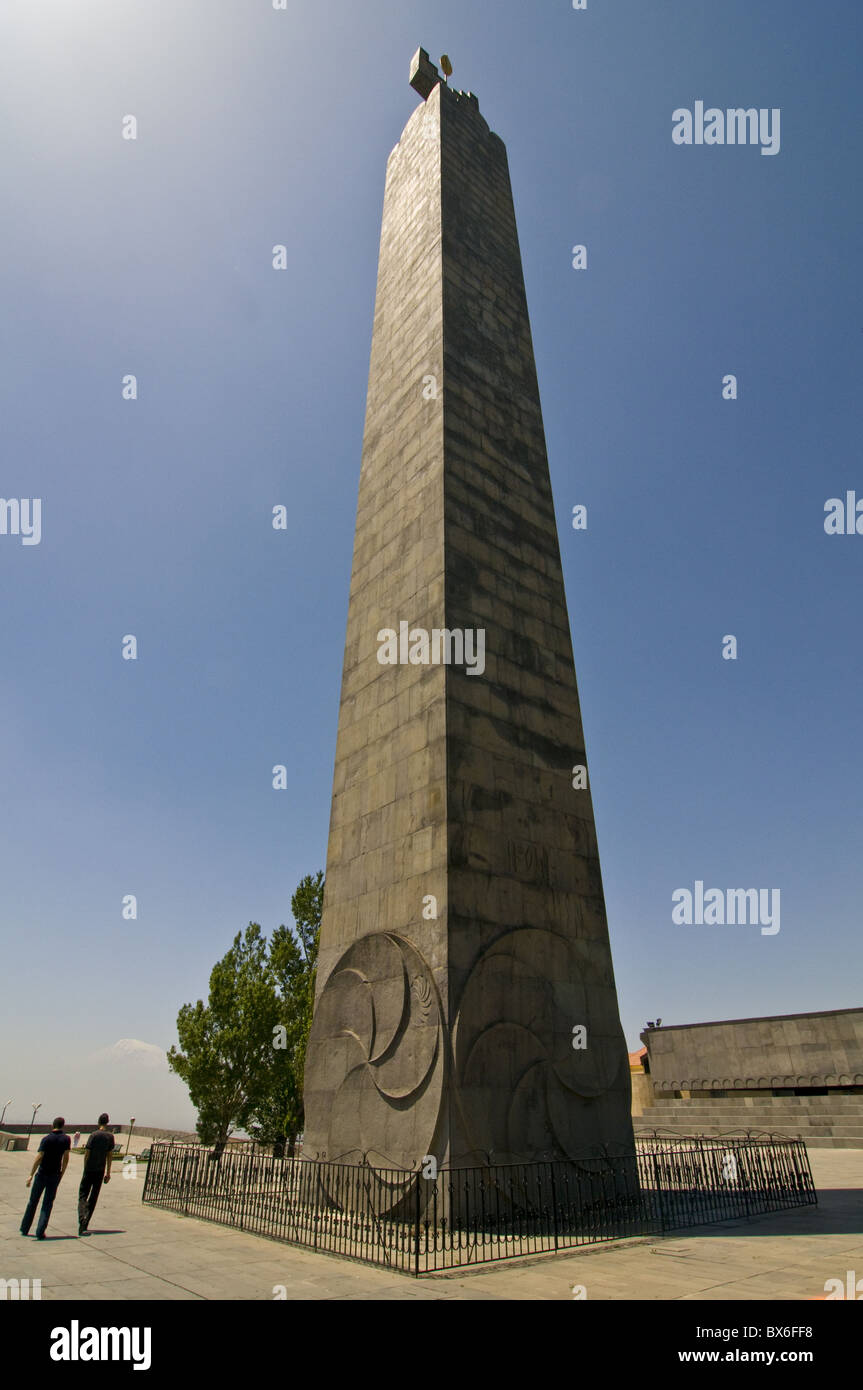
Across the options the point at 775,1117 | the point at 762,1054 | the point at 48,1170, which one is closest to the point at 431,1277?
the point at 48,1170

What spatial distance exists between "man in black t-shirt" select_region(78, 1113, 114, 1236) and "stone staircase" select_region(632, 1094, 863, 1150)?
18.3 m

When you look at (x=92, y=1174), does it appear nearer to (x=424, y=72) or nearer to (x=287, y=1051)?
(x=287, y=1051)

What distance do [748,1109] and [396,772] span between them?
70.5 feet

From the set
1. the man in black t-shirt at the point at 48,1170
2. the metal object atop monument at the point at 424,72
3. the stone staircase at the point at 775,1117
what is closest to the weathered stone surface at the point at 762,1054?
the stone staircase at the point at 775,1117

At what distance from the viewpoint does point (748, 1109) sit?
27.2 meters

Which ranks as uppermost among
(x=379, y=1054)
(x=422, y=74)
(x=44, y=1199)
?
(x=422, y=74)

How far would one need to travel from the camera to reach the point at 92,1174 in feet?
38.4

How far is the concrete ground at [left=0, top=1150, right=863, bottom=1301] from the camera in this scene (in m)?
7.36

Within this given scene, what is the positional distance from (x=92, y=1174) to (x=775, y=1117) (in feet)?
78.1

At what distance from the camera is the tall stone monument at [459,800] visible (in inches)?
494

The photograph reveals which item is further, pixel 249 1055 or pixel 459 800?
pixel 249 1055

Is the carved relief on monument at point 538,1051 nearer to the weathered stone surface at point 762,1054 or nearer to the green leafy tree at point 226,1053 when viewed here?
the green leafy tree at point 226,1053
